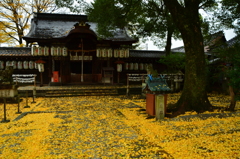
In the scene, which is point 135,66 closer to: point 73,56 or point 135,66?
point 135,66

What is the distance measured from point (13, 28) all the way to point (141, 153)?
27.5 metres

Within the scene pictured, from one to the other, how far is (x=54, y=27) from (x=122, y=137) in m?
17.5

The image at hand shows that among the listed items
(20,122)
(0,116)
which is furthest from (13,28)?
(20,122)

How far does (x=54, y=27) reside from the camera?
62.7 ft

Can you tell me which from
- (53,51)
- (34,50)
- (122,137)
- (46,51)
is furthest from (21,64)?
(122,137)

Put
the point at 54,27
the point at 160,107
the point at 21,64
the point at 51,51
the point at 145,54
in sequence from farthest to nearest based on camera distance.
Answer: the point at 145,54
the point at 54,27
the point at 21,64
the point at 51,51
the point at 160,107

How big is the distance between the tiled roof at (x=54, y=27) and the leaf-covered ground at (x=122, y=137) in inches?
461

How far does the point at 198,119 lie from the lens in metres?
6.23

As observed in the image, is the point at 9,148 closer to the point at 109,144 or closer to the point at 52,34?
the point at 109,144

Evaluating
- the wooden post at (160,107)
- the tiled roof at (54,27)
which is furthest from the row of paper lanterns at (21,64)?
the wooden post at (160,107)

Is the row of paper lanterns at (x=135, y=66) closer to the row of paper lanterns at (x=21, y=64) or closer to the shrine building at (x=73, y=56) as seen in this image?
the shrine building at (x=73, y=56)

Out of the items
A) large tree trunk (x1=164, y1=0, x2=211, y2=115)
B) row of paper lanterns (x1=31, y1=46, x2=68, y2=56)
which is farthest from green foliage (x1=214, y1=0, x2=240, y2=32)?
row of paper lanterns (x1=31, y1=46, x2=68, y2=56)

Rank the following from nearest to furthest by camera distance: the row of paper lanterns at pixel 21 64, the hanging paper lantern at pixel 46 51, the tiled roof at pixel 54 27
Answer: the hanging paper lantern at pixel 46 51 → the tiled roof at pixel 54 27 → the row of paper lanterns at pixel 21 64

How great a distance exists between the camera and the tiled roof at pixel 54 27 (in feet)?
55.7
